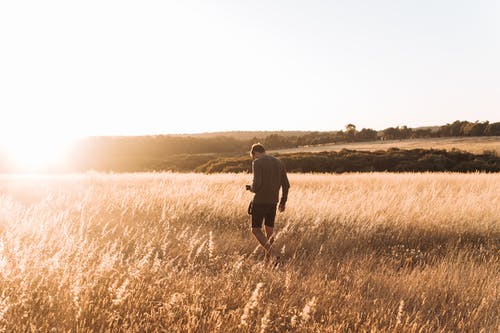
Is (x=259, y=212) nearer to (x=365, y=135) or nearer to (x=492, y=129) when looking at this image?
(x=492, y=129)

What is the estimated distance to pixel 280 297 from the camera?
4398mm

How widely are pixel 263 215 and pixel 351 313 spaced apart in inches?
116

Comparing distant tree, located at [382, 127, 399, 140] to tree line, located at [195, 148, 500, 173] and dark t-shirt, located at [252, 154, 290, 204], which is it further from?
dark t-shirt, located at [252, 154, 290, 204]

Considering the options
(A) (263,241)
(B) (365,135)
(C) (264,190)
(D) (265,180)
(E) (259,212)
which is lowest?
(A) (263,241)

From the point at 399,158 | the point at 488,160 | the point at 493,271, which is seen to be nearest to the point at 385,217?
the point at 493,271

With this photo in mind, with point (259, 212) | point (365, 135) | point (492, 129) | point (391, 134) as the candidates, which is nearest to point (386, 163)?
point (492, 129)

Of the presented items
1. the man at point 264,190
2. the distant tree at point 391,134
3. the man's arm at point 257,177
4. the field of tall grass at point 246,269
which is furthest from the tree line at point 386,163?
the man's arm at point 257,177

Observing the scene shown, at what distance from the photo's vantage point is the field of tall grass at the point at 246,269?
3.64 metres

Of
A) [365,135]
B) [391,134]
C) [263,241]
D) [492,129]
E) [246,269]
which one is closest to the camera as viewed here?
[246,269]

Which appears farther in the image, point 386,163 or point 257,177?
point 386,163

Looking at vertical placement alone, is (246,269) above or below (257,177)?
below

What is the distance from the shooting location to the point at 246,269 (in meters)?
5.95

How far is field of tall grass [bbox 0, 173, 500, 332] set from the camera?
11.9 ft

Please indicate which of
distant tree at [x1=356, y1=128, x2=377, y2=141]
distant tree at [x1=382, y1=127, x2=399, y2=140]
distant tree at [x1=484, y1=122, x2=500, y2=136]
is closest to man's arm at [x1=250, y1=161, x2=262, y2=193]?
distant tree at [x1=484, y1=122, x2=500, y2=136]
